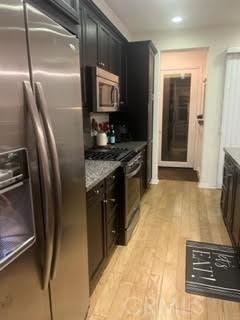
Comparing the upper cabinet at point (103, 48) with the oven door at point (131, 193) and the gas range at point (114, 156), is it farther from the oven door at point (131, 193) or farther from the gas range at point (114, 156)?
the oven door at point (131, 193)

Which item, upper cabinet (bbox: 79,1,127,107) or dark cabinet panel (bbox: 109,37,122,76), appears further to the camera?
dark cabinet panel (bbox: 109,37,122,76)

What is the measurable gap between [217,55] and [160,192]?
2584mm

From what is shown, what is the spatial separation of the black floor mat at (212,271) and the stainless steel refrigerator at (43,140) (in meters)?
1.20

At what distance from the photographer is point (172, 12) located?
3.47 metres

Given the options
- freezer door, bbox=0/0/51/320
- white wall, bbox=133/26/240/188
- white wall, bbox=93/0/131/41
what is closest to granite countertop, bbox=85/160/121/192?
freezer door, bbox=0/0/51/320

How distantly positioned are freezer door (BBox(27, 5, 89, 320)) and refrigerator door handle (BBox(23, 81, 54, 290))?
0.06 metres

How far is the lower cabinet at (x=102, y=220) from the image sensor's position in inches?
72.4

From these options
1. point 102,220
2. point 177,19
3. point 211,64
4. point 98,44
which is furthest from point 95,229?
point 211,64

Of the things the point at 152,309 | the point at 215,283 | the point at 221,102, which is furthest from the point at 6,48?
the point at 221,102

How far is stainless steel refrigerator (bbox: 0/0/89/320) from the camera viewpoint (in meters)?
0.84

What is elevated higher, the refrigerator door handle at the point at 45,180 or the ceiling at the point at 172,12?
the ceiling at the point at 172,12

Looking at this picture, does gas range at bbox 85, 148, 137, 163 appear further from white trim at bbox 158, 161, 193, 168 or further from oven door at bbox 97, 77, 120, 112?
white trim at bbox 158, 161, 193, 168

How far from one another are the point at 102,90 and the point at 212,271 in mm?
2181

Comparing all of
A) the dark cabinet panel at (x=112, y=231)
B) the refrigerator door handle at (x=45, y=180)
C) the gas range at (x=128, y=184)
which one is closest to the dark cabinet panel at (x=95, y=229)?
the dark cabinet panel at (x=112, y=231)
